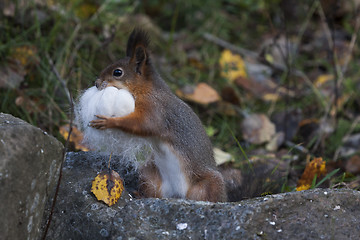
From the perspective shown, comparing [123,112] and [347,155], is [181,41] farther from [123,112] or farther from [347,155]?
[123,112]

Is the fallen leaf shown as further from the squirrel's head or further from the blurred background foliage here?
the squirrel's head

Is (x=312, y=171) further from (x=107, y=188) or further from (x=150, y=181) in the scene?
(x=107, y=188)

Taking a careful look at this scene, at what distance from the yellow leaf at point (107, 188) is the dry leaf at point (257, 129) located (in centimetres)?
197

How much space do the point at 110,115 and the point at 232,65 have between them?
272 cm

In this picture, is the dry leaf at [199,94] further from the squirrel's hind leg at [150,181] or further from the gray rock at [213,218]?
the gray rock at [213,218]

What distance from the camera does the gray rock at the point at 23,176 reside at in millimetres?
1531

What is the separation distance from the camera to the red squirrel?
2283 mm

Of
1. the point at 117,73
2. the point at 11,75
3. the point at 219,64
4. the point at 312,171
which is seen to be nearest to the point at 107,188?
the point at 117,73

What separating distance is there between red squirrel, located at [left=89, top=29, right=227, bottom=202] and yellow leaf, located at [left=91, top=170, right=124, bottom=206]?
0.90 ft

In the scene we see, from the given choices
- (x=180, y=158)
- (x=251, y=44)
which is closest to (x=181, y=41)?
(x=251, y=44)

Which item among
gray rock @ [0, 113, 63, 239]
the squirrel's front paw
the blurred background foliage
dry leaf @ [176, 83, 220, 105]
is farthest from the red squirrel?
dry leaf @ [176, 83, 220, 105]

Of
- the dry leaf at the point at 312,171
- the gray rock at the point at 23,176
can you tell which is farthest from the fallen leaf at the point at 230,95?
the gray rock at the point at 23,176

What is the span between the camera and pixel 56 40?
397 cm

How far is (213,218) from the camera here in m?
1.82
